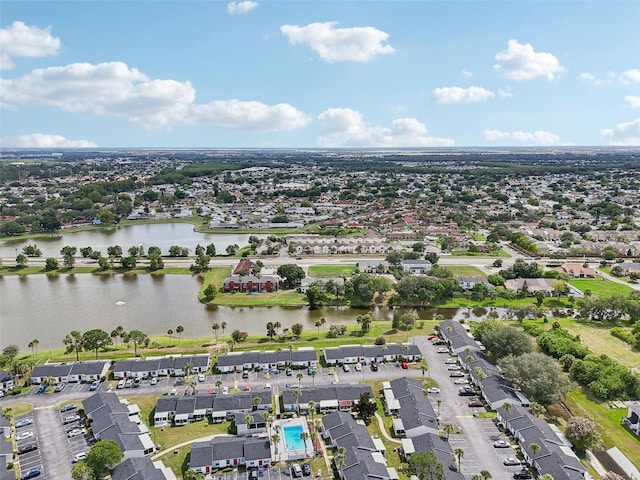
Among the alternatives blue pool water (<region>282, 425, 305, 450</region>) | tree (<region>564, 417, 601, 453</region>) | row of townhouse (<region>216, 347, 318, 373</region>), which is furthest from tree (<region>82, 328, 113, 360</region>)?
tree (<region>564, 417, 601, 453</region>)

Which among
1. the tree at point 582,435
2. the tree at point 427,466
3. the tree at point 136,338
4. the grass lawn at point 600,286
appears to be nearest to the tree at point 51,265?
the tree at point 136,338

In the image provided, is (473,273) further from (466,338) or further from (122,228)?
(122,228)

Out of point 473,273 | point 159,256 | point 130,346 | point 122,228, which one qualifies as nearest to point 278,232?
point 159,256

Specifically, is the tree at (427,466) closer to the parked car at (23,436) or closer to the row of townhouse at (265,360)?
the row of townhouse at (265,360)

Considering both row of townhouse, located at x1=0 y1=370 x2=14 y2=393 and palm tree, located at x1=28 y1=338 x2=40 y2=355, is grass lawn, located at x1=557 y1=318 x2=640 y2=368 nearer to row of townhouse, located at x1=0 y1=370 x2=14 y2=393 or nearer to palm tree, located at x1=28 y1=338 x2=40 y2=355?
row of townhouse, located at x1=0 y1=370 x2=14 y2=393

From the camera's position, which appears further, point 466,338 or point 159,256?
point 159,256
